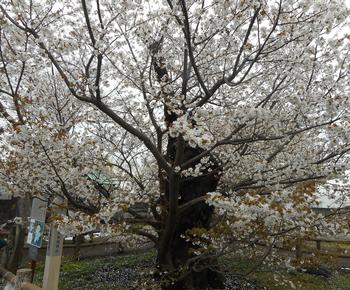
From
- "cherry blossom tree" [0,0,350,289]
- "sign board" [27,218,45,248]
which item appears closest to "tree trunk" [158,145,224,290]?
"cherry blossom tree" [0,0,350,289]

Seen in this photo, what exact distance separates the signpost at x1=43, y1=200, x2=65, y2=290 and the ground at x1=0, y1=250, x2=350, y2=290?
1.98m

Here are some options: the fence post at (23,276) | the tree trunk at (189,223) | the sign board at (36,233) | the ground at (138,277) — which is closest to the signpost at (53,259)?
the sign board at (36,233)

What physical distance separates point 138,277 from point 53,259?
3841 mm

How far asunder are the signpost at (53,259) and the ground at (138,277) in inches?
77.9

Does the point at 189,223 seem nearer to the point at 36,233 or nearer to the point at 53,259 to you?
the point at 53,259

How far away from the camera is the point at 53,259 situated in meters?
5.45

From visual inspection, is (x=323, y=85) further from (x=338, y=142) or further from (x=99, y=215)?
(x=99, y=215)

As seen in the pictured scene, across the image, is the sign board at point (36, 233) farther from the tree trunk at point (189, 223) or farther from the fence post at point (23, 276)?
the tree trunk at point (189, 223)

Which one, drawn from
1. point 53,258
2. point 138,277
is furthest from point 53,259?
point 138,277

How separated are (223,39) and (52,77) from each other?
3110 millimetres

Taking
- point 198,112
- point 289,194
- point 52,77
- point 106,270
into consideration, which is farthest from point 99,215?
point 106,270

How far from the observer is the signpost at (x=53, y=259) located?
5.35 meters

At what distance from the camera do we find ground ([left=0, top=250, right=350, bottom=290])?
825 cm

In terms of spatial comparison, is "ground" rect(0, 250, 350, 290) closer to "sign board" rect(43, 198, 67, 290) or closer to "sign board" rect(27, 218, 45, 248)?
"sign board" rect(43, 198, 67, 290)
